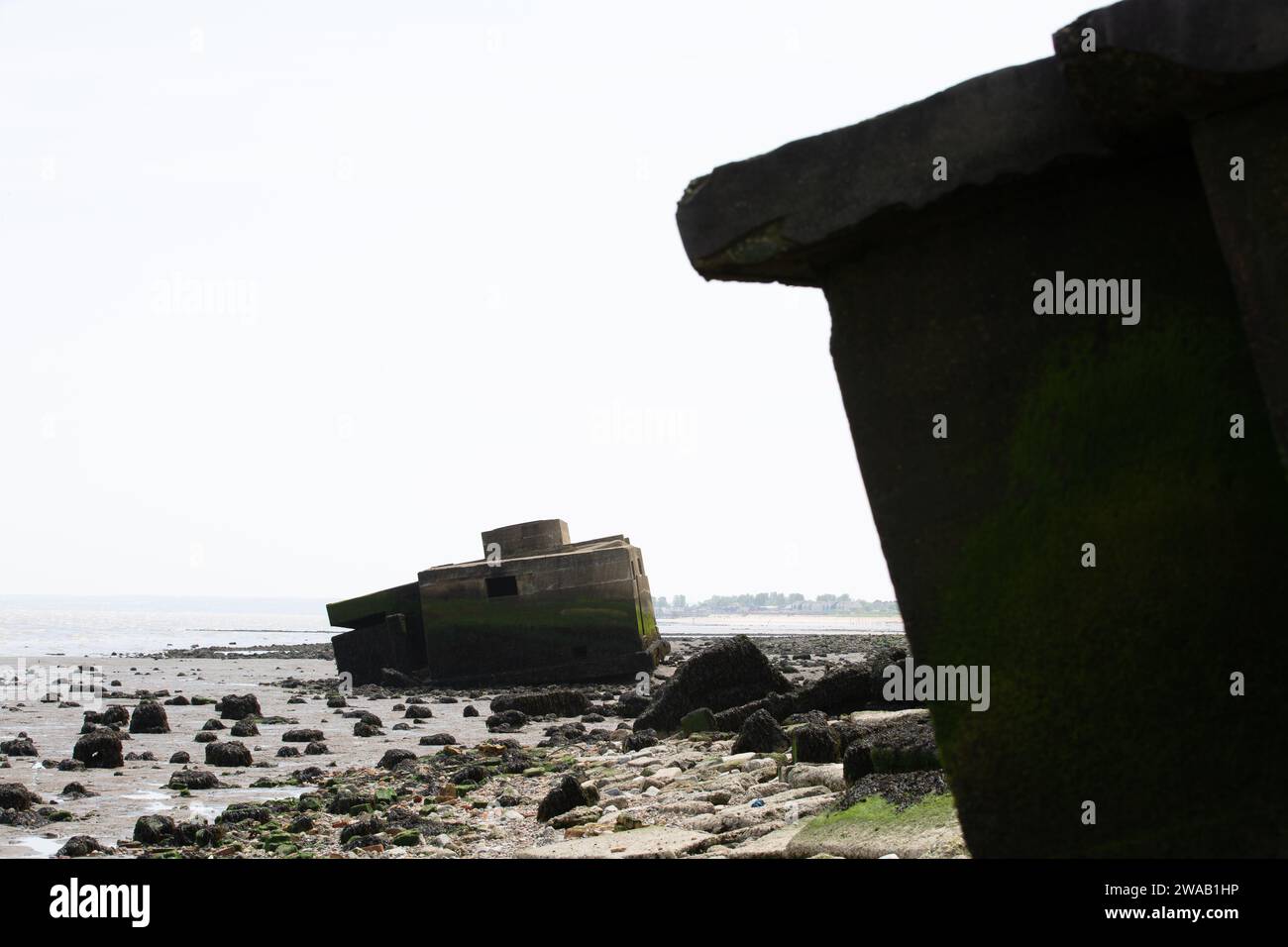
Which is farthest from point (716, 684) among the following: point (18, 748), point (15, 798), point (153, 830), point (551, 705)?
point (18, 748)

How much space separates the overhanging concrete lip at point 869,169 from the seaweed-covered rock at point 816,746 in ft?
12.7

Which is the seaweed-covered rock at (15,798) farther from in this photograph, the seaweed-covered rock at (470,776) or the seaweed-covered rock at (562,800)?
the seaweed-covered rock at (562,800)

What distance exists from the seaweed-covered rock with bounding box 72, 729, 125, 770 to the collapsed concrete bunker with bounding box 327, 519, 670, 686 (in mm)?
9171

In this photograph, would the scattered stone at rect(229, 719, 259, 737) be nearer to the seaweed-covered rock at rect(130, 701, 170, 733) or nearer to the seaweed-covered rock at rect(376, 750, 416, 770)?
the seaweed-covered rock at rect(130, 701, 170, 733)

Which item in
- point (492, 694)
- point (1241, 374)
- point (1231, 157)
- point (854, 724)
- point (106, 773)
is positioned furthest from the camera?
point (492, 694)

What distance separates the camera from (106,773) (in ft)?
30.1

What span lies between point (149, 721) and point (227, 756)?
2776 mm

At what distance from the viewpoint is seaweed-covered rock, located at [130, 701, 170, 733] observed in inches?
473

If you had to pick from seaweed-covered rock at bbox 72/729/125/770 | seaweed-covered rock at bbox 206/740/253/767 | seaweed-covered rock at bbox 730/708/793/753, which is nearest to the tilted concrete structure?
seaweed-covered rock at bbox 730/708/793/753

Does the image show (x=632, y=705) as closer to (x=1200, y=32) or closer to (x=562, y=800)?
(x=562, y=800)

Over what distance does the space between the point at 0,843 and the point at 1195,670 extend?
613cm
